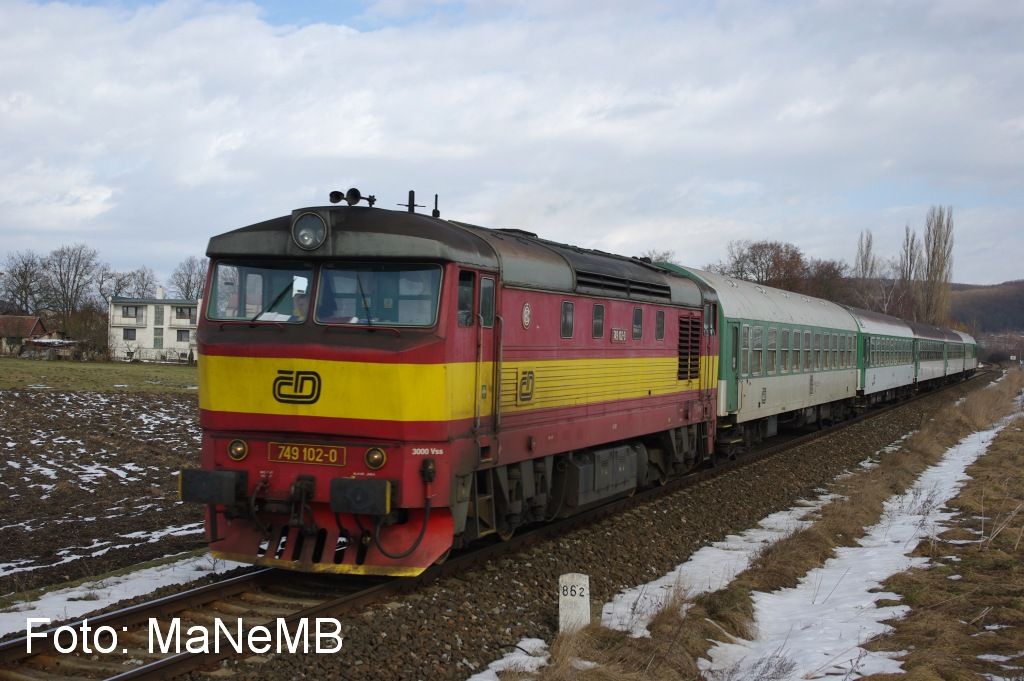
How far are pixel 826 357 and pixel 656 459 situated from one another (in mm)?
13404

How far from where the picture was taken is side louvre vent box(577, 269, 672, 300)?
11.4m

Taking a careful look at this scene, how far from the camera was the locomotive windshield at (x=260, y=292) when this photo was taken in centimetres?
877

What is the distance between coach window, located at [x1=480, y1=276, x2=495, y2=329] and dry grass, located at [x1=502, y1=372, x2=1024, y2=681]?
3.14 meters

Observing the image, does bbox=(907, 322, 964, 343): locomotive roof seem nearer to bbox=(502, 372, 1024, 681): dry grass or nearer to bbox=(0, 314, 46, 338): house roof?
bbox=(502, 372, 1024, 681): dry grass

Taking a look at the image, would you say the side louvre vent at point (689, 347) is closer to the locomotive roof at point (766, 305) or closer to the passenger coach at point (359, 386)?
the locomotive roof at point (766, 305)

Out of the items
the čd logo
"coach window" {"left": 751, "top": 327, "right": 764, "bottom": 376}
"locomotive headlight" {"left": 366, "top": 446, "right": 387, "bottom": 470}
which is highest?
"coach window" {"left": 751, "top": 327, "right": 764, "bottom": 376}

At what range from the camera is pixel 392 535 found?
8.51 meters

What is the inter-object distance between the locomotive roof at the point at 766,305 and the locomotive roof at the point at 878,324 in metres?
2.35

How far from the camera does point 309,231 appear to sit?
877 cm

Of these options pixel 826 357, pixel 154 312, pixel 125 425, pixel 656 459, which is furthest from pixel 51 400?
pixel 154 312

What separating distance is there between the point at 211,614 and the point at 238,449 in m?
1.56

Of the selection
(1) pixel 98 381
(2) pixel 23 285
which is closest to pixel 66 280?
(2) pixel 23 285

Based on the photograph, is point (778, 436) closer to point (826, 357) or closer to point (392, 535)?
point (826, 357)

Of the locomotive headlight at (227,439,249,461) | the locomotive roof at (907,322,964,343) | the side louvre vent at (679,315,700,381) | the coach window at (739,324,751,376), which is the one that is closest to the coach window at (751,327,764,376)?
the coach window at (739,324,751,376)
